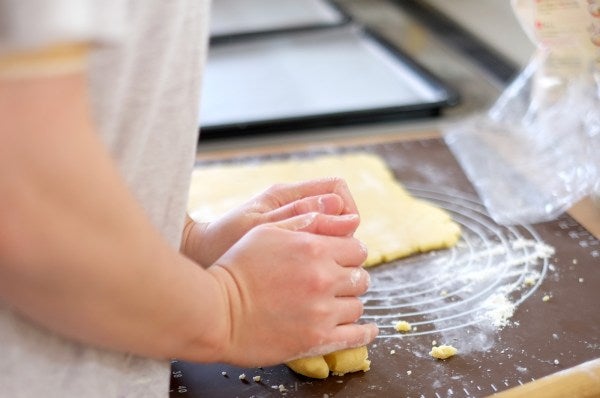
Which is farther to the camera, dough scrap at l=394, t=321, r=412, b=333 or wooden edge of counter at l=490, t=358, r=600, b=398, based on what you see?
dough scrap at l=394, t=321, r=412, b=333

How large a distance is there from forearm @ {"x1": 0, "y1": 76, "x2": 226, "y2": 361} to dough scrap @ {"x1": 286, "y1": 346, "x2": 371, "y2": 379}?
15 centimetres

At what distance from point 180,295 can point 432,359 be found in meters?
0.28

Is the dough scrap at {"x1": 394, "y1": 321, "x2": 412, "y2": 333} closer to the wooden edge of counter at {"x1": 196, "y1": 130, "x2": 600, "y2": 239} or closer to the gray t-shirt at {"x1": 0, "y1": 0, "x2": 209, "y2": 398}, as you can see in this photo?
the gray t-shirt at {"x1": 0, "y1": 0, "x2": 209, "y2": 398}

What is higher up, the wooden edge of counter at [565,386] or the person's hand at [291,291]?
the person's hand at [291,291]

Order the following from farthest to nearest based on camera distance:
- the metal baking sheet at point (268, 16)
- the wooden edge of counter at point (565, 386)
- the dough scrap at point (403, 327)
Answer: the metal baking sheet at point (268, 16)
the dough scrap at point (403, 327)
the wooden edge of counter at point (565, 386)

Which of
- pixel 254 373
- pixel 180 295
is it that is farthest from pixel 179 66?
pixel 254 373

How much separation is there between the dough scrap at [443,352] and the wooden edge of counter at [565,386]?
0.08m

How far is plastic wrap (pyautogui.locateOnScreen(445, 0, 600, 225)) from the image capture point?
104cm

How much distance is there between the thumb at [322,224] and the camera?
728 millimetres

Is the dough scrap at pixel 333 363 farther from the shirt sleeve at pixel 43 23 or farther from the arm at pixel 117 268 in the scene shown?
the shirt sleeve at pixel 43 23

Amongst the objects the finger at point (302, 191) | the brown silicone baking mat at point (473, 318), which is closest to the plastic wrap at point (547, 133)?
the brown silicone baking mat at point (473, 318)

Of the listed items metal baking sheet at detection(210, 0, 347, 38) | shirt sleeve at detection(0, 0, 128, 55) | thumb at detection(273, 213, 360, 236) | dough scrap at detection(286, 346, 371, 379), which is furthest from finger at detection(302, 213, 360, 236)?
metal baking sheet at detection(210, 0, 347, 38)

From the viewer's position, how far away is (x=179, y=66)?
609mm

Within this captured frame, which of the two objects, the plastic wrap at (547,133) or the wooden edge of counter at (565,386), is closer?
the wooden edge of counter at (565,386)
